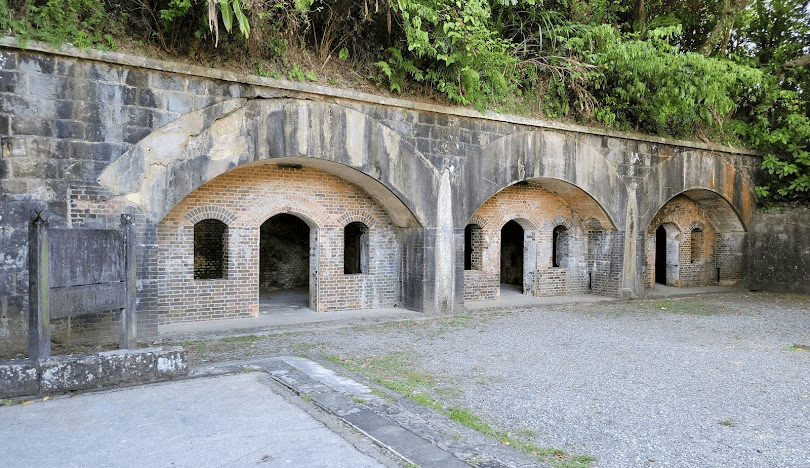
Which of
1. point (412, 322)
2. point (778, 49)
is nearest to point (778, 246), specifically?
point (778, 49)

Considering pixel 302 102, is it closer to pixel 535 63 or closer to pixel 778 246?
pixel 535 63

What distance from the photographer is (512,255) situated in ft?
55.8

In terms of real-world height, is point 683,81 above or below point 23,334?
above

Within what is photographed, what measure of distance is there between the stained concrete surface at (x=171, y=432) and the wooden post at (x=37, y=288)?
0.47 metres

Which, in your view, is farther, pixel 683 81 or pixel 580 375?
pixel 683 81

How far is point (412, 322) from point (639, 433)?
5684mm

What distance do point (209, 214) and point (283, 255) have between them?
614 cm

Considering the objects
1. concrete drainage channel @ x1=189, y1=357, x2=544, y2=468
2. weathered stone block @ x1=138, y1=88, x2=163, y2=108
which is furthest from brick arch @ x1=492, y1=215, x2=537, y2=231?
concrete drainage channel @ x1=189, y1=357, x2=544, y2=468

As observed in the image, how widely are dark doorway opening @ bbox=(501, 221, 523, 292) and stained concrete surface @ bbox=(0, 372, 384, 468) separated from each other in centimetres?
1221

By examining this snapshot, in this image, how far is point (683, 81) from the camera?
12031mm

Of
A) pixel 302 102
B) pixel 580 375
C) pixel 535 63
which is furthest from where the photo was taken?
pixel 535 63

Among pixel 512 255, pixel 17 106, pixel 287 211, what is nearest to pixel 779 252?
pixel 512 255

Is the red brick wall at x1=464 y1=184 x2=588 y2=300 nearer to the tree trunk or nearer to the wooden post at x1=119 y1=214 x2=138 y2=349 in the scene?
the tree trunk

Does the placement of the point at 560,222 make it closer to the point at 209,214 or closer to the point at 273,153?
the point at 273,153
